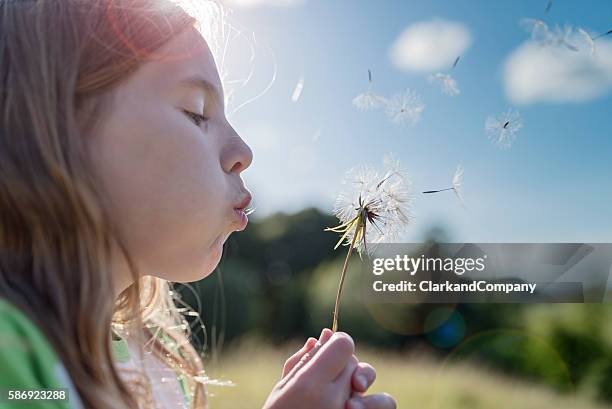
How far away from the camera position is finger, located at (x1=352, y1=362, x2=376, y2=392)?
2.06 ft

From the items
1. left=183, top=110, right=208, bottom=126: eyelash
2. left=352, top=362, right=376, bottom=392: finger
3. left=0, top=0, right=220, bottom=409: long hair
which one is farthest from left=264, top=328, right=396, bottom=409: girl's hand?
left=183, top=110, right=208, bottom=126: eyelash

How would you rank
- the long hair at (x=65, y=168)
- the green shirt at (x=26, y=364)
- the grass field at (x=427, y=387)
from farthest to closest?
the grass field at (x=427, y=387)
the long hair at (x=65, y=168)
the green shirt at (x=26, y=364)

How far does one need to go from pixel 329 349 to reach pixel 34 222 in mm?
295

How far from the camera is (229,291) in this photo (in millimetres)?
6559

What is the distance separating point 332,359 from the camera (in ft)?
2.02

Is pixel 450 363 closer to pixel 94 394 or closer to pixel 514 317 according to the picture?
pixel 514 317

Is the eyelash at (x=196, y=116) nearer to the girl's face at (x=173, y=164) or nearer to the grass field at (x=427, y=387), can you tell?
the girl's face at (x=173, y=164)

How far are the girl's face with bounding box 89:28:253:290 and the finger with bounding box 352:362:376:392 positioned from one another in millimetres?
193

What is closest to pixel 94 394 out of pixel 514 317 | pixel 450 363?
pixel 450 363

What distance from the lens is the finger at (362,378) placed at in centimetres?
63

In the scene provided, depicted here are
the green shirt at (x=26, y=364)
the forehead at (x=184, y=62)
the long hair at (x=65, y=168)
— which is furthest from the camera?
the forehead at (x=184, y=62)

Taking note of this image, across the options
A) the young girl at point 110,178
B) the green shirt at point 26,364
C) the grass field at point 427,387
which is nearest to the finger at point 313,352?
the young girl at point 110,178

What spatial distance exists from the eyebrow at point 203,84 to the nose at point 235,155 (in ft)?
0.14

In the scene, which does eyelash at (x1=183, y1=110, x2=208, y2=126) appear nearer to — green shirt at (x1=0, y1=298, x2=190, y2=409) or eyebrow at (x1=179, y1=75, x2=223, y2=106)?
eyebrow at (x1=179, y1=75, x2=223, y2=106)
